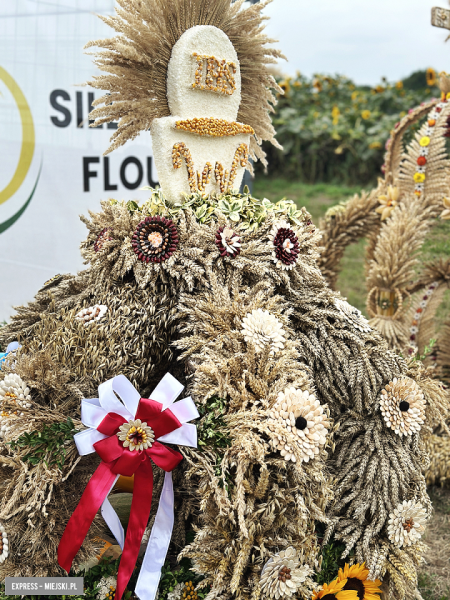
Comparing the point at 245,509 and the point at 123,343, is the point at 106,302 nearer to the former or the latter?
the point at 123,343

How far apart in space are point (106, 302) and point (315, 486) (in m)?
0.63

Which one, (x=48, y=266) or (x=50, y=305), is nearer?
(x=50, y=305)

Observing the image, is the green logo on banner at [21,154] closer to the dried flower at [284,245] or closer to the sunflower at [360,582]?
the dried flower at [284,245]

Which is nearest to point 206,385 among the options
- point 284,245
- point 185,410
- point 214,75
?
point 185,410

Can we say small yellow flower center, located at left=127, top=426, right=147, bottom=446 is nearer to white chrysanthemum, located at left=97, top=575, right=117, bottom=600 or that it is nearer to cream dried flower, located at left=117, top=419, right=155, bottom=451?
cream dried flower, located at left=117, top=419, right=155, bottom=451

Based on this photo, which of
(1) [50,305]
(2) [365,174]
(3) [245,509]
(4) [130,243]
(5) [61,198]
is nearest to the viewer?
(3) [245,509]

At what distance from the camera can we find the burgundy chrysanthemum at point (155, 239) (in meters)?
1.23

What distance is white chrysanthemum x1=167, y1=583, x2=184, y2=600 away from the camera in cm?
113

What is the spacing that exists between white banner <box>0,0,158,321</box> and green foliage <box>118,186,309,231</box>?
1.35 m

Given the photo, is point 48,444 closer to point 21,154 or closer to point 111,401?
point 111,401

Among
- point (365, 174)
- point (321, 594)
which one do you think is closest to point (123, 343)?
point (321, 594)

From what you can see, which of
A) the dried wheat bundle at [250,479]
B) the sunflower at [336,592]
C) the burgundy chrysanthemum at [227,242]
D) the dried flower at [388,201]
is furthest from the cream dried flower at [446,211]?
the sunflower at [336,592]

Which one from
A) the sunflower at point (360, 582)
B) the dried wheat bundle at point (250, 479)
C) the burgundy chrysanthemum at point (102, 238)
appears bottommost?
the sunflower at point (360, 582)

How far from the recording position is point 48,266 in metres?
2.68
